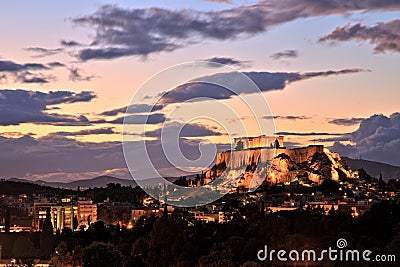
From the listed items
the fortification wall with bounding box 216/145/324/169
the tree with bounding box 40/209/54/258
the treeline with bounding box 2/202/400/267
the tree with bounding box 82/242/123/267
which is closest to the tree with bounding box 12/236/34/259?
the treeline with bounding box 2/202/400/267

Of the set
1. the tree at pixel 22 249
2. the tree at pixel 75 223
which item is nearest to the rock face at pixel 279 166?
the tree at pixel 75 223

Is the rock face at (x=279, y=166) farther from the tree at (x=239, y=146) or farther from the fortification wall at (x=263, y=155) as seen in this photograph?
the tree at (x=239, y=146)

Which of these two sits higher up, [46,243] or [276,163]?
[276,163]

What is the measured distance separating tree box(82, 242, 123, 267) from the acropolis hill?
2014 inches

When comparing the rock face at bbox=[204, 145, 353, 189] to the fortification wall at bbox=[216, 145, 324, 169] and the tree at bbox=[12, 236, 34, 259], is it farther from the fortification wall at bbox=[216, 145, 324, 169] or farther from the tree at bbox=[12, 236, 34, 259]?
the tree at bbox=[12, 236, 34, 259]

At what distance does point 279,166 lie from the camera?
7744 centimetres

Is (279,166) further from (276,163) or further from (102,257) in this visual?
(102,257)

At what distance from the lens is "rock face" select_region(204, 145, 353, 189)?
250 ft

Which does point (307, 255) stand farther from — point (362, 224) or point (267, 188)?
point (267, 188)

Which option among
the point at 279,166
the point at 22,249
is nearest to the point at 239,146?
the point at 279,166

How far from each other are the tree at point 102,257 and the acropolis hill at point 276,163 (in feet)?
168

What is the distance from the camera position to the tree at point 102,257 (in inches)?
963

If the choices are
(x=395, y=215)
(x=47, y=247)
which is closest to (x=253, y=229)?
(x=395, y=215)

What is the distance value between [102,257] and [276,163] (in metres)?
53.8
